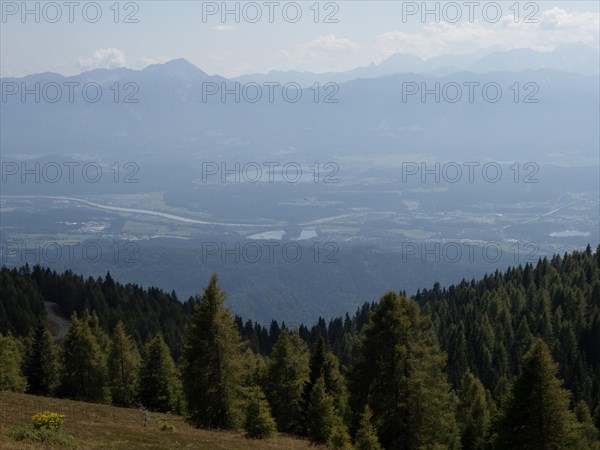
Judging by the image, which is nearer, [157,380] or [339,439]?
[339,439]

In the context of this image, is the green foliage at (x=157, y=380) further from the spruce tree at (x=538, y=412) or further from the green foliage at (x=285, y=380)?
the spruce tree at (x=538, y=412)

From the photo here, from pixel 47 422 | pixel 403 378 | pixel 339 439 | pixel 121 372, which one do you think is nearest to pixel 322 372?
pixel 339 439

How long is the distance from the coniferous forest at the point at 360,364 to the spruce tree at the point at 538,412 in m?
0.06

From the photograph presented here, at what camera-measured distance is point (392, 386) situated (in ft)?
112

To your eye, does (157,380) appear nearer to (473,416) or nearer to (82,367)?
(82,367)

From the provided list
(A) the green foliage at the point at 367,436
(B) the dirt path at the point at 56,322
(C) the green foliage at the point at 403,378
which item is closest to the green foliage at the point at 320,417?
(C) the green foliage at the point at 403,378

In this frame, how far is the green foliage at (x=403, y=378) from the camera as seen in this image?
33594 millimetres

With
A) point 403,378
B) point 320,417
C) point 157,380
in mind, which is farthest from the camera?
point 157,380

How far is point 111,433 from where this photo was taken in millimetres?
31328

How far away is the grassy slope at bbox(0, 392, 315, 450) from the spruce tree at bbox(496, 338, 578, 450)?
36.0 ft

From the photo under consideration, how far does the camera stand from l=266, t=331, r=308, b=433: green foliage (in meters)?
49.1

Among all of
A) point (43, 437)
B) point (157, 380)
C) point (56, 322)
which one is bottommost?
point (56, 322)

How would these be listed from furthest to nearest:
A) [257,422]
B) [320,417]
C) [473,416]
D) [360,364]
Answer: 1. [473,416]
2. [320,417]
3. [257,422]
4. [360,364]

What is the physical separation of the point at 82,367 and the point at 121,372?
4.02 meters
